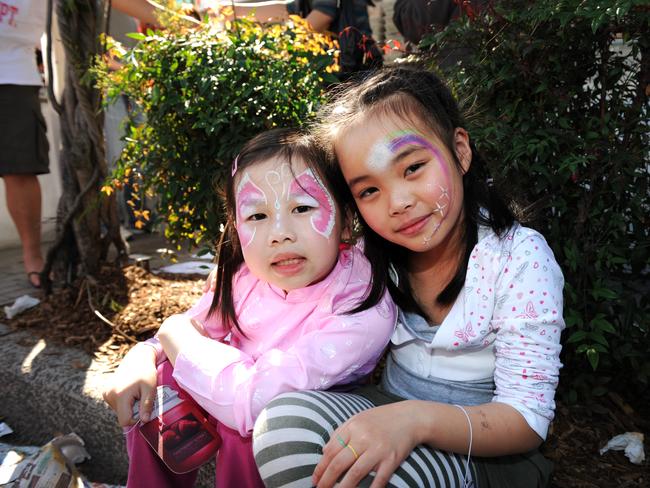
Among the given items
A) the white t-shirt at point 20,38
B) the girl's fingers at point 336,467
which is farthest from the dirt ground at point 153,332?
the white t-shirt at point 20,38

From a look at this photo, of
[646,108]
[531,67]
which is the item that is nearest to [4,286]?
[531,67]

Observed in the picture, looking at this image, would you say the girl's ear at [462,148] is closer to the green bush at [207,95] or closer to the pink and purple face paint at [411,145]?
the pink and purple face paint at [411,145]

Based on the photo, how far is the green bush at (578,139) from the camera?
6.24ft

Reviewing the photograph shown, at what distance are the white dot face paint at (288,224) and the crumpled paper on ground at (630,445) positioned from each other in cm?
117

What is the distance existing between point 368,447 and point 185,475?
2.63ft

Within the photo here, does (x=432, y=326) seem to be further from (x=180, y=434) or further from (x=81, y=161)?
(x=81, y=161)

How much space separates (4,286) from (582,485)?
12.3 feet

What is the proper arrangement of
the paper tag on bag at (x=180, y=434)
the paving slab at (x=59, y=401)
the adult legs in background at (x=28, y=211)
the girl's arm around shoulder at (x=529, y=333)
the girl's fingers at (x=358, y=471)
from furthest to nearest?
the adult legs in background at (x=28, y=211) → the paving slab at (x=59, y=401) → the paper tag on bag at (x=180, y=434) → the girl's arm around shoulder at (x=529, y=333) → the girl's fingers at (x=358, y=471)

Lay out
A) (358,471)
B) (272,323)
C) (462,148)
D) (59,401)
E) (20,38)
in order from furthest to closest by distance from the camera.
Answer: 1. (20,38)
2. (59,401)
3. (272,323)
4. (462,148)
5. (358,471)

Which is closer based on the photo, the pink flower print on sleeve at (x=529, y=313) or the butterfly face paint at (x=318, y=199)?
the pink flower print on sleeve at (x=529, y=313)

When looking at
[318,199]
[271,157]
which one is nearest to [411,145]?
[318,199]

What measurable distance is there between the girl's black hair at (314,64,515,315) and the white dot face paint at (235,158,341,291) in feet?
0.37

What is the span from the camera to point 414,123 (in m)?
1.53

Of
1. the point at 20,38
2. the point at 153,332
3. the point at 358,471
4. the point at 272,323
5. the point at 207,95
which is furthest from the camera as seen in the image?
the point at 20,38
